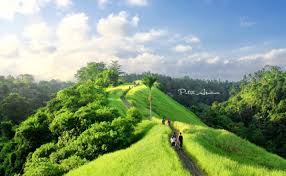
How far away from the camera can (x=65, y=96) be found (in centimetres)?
8962

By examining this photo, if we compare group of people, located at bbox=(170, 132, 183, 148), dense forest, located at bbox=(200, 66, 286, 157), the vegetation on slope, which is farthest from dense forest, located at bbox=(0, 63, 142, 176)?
dense forest, located at bbox=(200, 66, 286, 157)

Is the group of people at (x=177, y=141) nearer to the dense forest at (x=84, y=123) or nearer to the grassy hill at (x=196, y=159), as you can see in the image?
the grassy hill at (x=196, y=159)

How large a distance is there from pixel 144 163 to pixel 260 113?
128013 millimetres

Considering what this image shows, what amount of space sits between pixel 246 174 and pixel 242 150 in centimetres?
2034

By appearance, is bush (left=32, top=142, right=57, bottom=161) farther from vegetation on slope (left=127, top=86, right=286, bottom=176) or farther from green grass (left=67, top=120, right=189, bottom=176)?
green grass (left=67, top=120, right=189, bottom=176)

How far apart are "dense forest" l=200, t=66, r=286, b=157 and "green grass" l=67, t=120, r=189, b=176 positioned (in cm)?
8707

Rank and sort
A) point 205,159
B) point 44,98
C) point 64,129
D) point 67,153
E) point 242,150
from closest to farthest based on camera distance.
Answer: point 205,159, point 242,150, point 67,153, point 64,129, point 44,98

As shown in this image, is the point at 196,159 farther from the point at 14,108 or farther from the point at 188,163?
the point at 14,108

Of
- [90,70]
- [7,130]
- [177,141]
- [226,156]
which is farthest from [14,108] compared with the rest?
[226,156]

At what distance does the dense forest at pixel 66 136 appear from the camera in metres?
50.8

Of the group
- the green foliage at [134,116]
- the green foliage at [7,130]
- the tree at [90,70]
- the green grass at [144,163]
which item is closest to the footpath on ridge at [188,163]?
the green grass at [144,163]

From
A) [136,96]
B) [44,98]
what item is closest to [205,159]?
[136,96]

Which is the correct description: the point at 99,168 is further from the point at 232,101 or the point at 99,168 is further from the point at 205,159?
the point at 232,101

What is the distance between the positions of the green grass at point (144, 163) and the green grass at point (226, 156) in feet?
7.15
